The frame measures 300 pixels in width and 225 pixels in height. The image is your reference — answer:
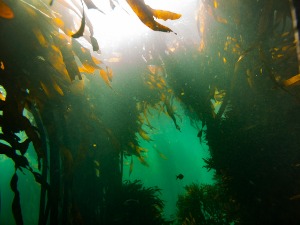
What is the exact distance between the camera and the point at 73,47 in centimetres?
228

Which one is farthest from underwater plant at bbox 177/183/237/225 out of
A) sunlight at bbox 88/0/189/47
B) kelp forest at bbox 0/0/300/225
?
sunlight at bbox 88/0/189/47

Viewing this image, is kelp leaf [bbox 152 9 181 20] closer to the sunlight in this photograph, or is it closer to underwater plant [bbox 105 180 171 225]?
the sunlight

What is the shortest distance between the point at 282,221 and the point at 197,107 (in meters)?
3.29

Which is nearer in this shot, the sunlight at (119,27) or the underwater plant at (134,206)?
the sunlight at (119,27)

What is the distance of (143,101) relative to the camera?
21.8ft

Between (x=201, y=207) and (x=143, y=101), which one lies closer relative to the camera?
(x=143, y=101)

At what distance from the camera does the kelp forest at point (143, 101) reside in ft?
6.91

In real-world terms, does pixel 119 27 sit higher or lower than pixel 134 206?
higher

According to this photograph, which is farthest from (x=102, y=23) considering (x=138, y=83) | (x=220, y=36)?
(x=220, y=36)

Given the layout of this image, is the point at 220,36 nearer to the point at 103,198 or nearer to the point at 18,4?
the point at 18,4

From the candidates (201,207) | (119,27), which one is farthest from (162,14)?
(201,207)

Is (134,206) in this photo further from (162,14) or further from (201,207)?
(162,14)

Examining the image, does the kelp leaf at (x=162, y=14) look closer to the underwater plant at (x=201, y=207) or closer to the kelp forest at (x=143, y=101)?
the kelp forest at (x=143, y=101)

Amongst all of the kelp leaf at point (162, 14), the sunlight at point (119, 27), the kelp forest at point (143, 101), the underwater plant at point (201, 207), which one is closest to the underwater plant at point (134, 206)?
the kelp forest at point (143, 101)
